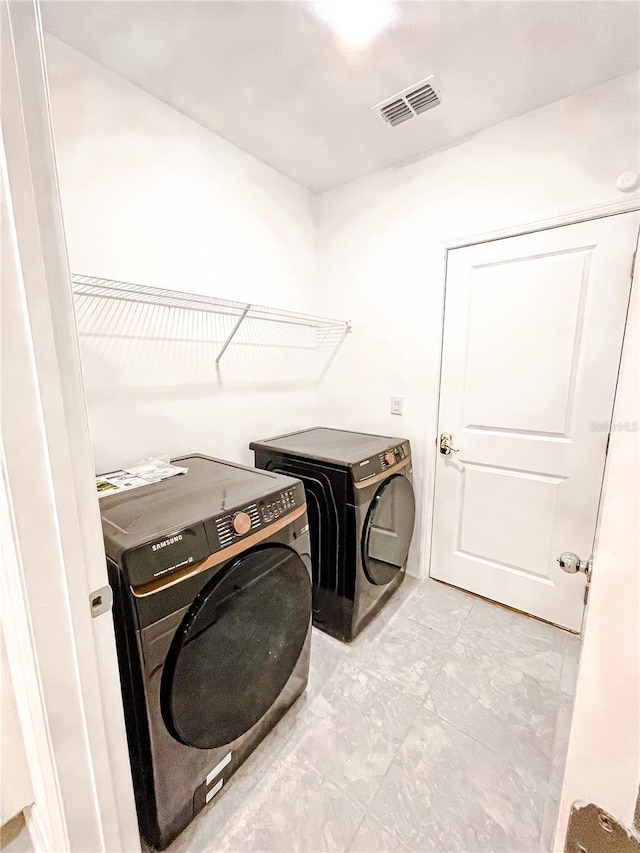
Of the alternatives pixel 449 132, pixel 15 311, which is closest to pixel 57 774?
pixel 15 311

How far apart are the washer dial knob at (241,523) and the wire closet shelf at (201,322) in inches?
38.9

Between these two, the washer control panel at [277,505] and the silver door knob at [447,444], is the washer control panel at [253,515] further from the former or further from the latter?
the silver door knob at [447,444]

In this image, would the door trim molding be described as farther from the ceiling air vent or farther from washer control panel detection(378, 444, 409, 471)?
washer control panel detection(378, 444, 409, 471)

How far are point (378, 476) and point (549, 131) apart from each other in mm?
1776

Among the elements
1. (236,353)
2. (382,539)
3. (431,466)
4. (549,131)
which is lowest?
(382,539)

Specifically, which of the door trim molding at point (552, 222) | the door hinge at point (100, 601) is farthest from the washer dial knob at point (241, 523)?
the door trim molding at point (552, 222)

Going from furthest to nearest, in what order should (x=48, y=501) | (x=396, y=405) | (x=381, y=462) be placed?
(x=396, y=405) < (x=381, y=462) < (x=48, y=501)

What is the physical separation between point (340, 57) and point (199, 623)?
6.58ft

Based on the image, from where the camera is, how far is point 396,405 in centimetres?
224

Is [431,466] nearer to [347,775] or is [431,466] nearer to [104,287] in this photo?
[347,775]

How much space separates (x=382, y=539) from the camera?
5.98 feet

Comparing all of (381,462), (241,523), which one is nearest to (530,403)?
(381,462)

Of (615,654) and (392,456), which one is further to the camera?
(392,456)

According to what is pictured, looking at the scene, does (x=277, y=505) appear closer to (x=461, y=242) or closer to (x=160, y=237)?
(x=160, y=237)
